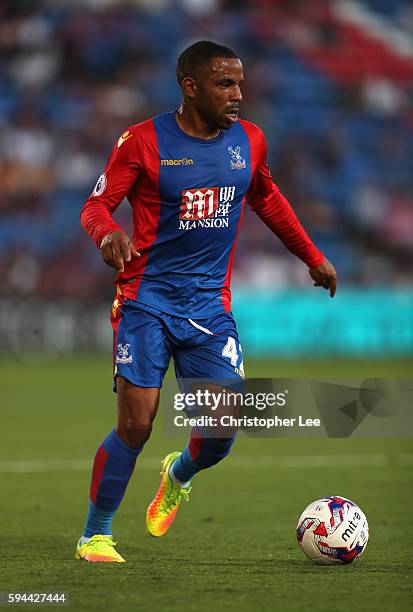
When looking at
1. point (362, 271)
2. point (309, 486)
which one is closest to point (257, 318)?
point (362, 271)

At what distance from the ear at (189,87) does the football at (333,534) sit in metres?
1.90

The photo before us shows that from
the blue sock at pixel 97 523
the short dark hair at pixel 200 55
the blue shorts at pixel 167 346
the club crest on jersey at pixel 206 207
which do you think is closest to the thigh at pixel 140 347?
the blue shorts at pixel 167 346

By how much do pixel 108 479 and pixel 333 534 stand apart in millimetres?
997

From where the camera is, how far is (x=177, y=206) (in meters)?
5.12

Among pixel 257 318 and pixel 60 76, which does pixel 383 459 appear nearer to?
pixel 257 318

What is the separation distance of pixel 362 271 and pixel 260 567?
604 inches

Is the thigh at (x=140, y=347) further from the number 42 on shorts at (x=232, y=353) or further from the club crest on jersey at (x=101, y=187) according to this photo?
the club crest on jersey at (x=101, y=187)

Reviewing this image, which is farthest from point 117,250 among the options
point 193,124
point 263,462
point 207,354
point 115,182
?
point 263,462

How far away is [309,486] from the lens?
24.9ft

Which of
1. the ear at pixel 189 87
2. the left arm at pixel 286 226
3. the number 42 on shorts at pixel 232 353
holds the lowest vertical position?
the number 42 on shorts at pixel 232 353

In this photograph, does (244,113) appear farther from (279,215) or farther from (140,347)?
(140,347)

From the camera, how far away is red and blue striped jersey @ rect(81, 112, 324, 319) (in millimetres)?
5070

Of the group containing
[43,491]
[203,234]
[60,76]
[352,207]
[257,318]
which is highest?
[203,234]

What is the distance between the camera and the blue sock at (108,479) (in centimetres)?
504
